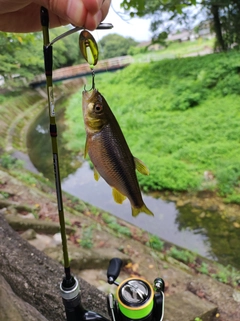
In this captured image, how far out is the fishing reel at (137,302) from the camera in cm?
151

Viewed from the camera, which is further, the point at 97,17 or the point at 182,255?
the point at 182,255

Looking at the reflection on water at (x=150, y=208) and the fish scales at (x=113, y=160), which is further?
the reflection on water at (x=150, y=208)

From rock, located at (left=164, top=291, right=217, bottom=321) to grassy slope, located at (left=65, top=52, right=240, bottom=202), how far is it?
117 inches

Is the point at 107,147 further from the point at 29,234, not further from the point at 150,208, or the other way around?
the point at 150,208

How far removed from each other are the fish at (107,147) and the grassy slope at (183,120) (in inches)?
192

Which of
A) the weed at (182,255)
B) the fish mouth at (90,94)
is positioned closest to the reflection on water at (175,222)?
the weed at (182,255)

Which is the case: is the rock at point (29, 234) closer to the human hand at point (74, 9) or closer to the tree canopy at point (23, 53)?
the tree canopy at point (23, 53)

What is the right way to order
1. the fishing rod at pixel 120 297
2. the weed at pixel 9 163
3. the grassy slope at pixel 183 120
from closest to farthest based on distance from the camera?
the fishing rod at pixel 120 297 < the grassy slope at pixel 183 120 < the weed at pixel 9 163

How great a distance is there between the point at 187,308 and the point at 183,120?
732 centimetres

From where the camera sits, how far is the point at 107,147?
1.26 m

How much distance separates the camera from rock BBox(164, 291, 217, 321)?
2.85m

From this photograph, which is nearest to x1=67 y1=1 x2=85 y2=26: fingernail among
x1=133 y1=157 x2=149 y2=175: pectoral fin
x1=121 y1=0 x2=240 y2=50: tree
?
x1=133 y1=157 x2=149 y2=175: pectoral fin

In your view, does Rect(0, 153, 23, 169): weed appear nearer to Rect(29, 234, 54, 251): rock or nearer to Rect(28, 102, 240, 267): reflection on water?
Rect(28, 102, 240, 267): reflection on water

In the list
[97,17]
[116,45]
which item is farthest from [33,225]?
[116,45]
